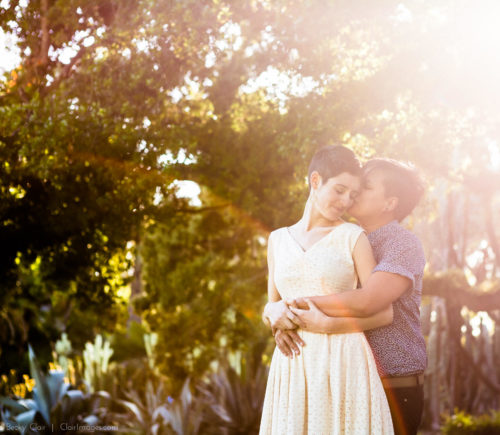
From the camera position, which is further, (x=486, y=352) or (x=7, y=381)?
(x=486, y=352)

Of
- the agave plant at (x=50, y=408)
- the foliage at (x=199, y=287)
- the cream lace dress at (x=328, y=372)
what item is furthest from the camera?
the foliage at (x=199, y=287)

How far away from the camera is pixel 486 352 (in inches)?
850

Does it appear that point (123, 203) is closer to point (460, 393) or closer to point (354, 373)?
point (354, 373)

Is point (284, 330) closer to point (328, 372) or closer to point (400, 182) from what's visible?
point (328, 372)

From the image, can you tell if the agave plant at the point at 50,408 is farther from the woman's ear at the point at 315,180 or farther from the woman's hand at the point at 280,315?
the woman's ear at the point at 315,180

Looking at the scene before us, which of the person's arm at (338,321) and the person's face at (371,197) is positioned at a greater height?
the person's face at (371,197)

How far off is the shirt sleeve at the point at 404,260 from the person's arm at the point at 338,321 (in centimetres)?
18

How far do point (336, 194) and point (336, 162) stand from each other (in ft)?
0.51

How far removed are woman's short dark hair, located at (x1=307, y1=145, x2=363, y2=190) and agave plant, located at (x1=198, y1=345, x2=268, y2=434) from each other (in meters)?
7.98

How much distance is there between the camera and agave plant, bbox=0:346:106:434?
411 inches

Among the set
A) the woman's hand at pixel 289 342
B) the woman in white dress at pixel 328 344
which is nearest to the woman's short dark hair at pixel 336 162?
the woman in white dress at pixel 328 344

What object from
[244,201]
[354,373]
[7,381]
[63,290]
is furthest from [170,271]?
[354,373]

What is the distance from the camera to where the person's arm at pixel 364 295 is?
3.21 metres

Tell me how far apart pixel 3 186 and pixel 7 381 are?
11129 millimetres
